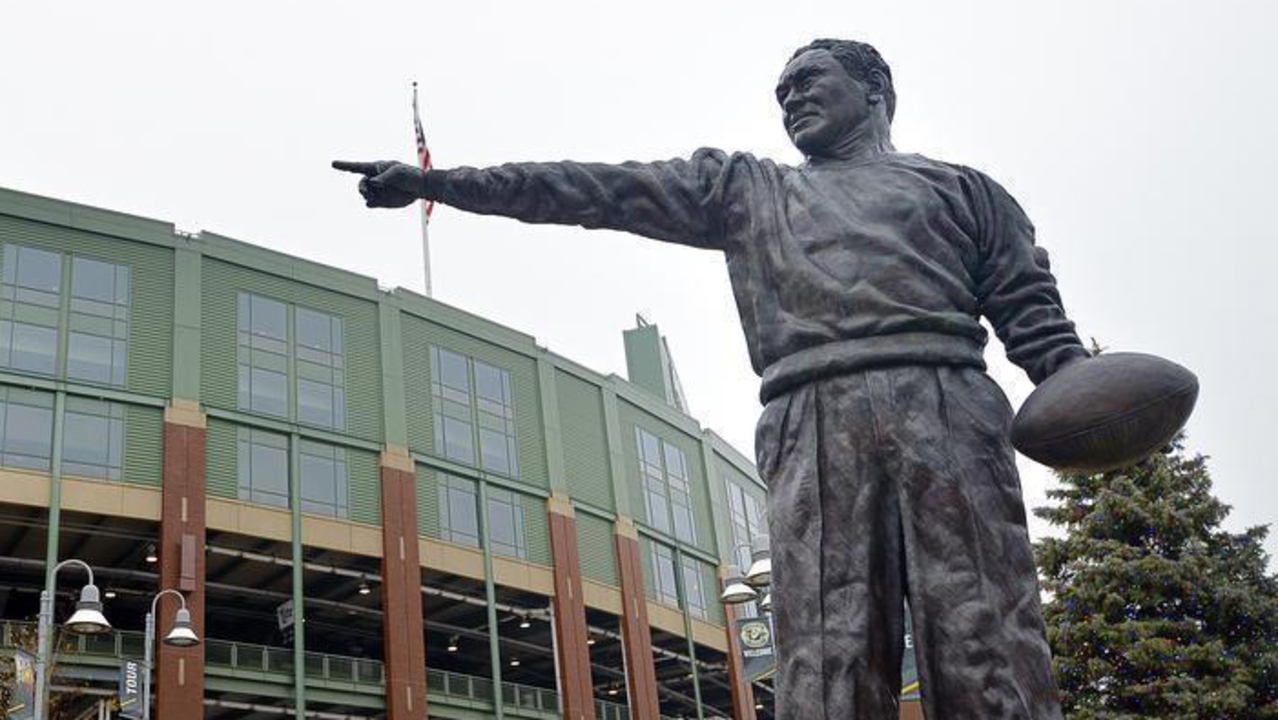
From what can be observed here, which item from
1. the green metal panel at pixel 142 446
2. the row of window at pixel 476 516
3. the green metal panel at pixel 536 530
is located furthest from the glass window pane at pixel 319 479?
the green metal panel at pixel 536 530

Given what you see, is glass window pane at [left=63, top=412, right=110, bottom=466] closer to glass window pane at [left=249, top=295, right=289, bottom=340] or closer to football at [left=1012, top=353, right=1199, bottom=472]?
glass window pane at [left=249, top=295, right=289, bottom=340]

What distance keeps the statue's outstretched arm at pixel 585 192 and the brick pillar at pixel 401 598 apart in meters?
37.4

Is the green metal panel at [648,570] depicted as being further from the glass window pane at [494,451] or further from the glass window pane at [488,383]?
the glass window pane at [488,383]

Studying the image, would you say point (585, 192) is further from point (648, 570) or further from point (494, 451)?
point (648, 570)

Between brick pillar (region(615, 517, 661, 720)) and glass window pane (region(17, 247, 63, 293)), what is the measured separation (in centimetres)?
1988

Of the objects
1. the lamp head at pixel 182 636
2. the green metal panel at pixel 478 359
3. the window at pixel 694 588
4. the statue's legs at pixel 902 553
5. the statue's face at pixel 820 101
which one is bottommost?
the statue's legs at pixel 902 553

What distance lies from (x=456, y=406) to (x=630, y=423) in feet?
28.9

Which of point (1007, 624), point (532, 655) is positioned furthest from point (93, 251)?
point (1007, 624)

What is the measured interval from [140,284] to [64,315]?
2.38m

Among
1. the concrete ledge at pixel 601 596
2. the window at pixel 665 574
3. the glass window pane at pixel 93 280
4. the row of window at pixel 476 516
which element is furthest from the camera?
the window at pixel 665 574

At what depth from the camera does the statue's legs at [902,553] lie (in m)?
3.86

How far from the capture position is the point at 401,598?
41.0m

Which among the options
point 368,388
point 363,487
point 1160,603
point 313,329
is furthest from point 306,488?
point 1160,603

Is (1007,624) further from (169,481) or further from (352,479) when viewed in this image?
(352,479)
